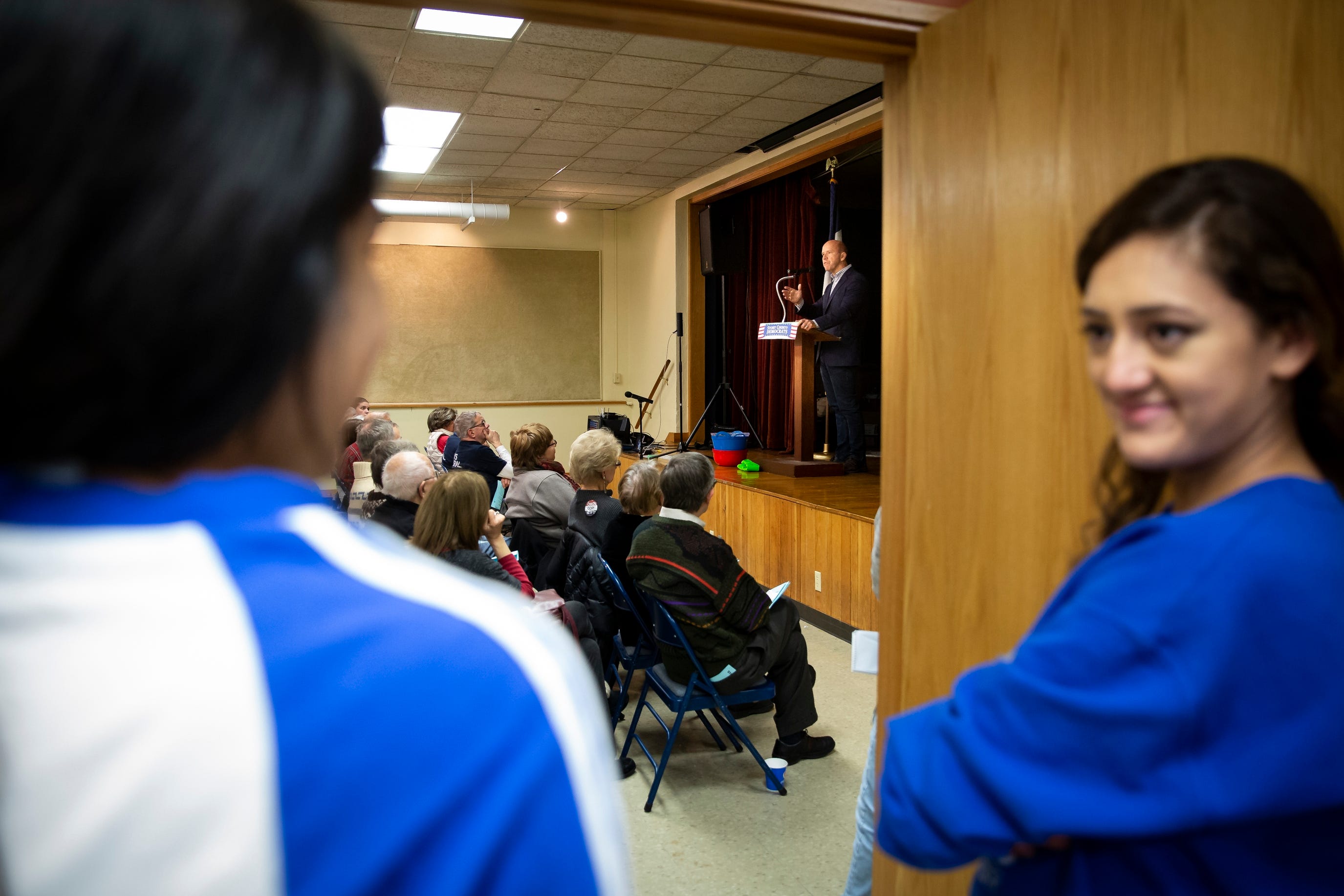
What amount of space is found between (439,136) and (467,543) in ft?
16.0

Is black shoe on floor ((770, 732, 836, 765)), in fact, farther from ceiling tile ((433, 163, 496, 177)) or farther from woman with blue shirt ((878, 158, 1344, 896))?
ceiling tile ((433, 163, 496, 177))

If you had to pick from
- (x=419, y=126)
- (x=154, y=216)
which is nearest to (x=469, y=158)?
(x=419, y=126)

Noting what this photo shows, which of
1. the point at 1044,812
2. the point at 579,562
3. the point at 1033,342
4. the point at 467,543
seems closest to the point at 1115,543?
the point at 1044,812

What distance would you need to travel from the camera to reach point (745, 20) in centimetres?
151

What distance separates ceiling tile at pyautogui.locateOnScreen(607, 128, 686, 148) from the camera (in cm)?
666

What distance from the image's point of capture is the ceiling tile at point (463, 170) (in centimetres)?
785

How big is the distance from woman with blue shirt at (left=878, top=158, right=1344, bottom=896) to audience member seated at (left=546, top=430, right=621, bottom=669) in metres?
2.62

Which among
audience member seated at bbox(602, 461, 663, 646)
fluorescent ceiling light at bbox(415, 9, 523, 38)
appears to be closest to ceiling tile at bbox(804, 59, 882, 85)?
fluorescent ceiling light at bbox(415, 9, 523, 38)

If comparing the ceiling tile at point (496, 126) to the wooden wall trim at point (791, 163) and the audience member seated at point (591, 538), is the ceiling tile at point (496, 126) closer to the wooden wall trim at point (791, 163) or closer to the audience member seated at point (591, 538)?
the wooden wall trim at point (791, 163)

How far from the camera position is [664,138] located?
6867 millimetres

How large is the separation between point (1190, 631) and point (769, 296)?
26.2ft

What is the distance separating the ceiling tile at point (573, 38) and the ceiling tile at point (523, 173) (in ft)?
10.4

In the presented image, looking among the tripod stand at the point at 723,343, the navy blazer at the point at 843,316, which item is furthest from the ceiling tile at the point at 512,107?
the tripod stand at the point at 723,343

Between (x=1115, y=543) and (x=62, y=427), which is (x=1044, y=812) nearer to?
(x=1115, y=543)
